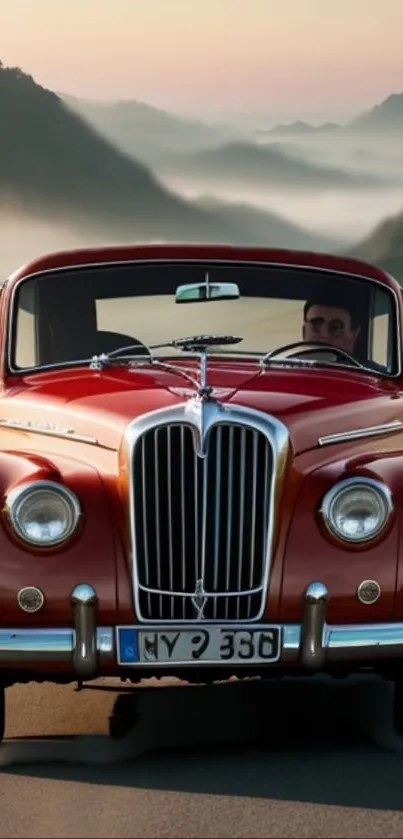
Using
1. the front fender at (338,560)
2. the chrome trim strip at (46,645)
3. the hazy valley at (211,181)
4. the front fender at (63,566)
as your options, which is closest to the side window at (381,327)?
the front fender at (338,560)

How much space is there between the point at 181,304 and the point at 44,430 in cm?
147

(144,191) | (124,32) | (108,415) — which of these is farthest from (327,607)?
(144,191)

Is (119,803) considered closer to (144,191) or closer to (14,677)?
(14,677)

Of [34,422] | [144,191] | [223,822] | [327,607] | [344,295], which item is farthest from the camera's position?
[144,191]

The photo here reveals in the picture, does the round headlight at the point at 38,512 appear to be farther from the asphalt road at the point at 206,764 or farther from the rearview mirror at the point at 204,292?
the rearview mirror at the point at 204,292

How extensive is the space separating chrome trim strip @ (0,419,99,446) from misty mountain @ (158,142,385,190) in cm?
3759

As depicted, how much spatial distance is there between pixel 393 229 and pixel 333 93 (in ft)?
12.8

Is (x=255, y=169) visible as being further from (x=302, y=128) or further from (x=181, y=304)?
(x=181, y=304)

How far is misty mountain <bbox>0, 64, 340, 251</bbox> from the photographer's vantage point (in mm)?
50375

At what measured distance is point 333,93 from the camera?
4541 cm

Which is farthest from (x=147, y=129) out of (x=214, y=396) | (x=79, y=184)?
(x=214, y=396)

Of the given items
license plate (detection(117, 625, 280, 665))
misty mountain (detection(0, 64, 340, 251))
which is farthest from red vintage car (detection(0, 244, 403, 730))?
misty mountain (detection(0, 64, 340, 251))

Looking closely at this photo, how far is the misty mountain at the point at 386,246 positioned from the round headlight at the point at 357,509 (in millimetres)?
35112

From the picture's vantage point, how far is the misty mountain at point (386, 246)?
4436 cm
